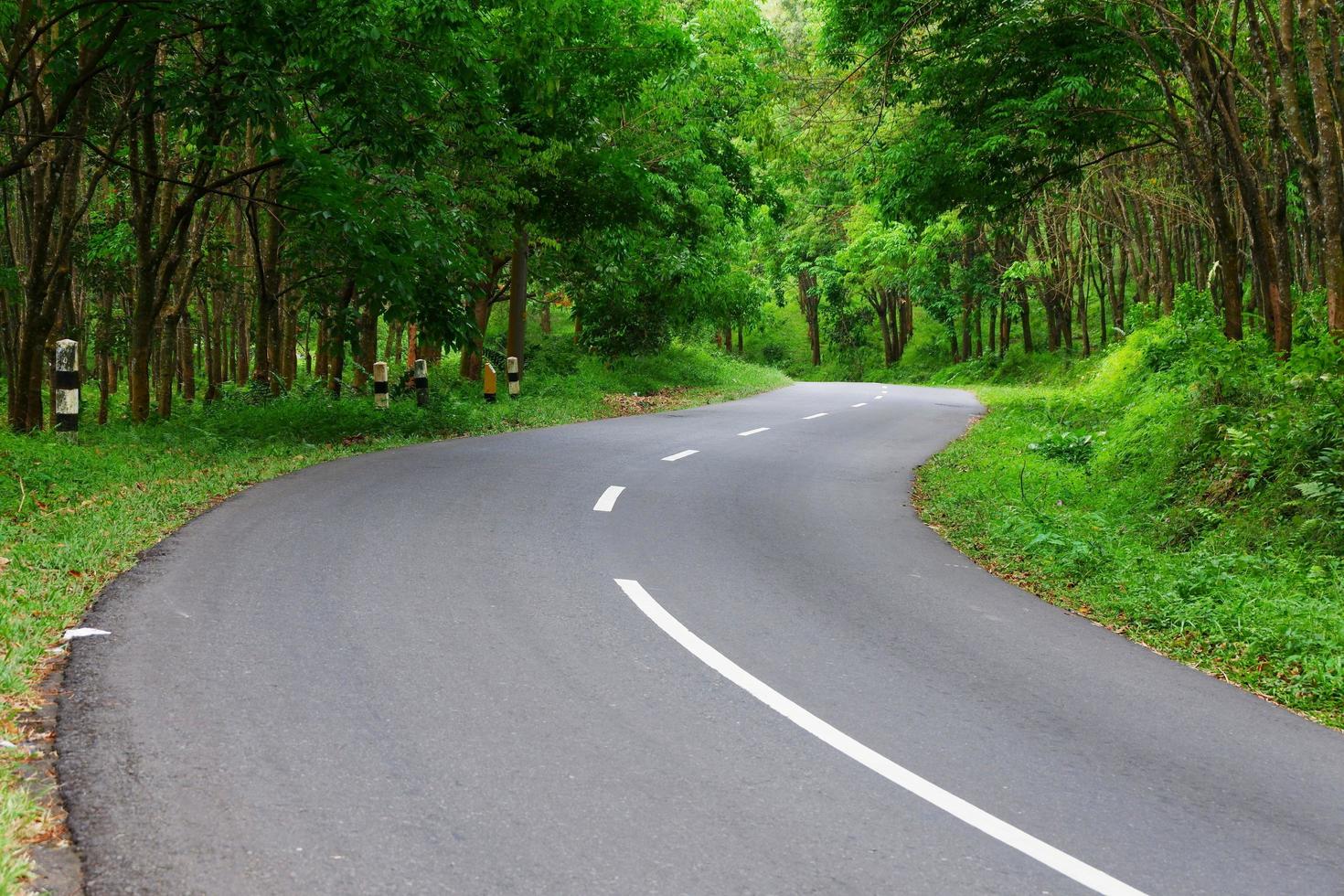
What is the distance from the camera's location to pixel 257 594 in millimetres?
6469

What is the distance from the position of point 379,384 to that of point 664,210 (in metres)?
7.80

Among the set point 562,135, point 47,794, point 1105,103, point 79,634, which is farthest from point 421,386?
point 47,794

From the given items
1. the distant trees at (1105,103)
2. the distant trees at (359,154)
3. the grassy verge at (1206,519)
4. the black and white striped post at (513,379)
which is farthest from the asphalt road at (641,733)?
the black and white striped post at (513,379)

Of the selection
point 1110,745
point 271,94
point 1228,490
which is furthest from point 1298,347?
point 271,94

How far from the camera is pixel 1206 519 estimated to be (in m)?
9.25

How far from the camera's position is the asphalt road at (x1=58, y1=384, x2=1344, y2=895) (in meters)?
3.48

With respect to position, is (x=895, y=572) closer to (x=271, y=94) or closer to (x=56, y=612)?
(x=56, y=612)

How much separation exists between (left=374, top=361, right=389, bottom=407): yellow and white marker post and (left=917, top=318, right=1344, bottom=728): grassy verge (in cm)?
909

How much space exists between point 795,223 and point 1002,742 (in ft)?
167

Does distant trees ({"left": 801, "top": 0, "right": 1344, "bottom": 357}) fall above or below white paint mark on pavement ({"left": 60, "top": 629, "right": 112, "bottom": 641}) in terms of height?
Answer: above

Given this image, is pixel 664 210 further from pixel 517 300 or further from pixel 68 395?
pixel 68 395

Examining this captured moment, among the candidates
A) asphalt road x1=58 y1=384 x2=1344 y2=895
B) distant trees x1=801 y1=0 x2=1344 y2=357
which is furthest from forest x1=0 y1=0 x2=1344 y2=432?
asphalt road x1=58 y1=384 x2=1344 y2=895

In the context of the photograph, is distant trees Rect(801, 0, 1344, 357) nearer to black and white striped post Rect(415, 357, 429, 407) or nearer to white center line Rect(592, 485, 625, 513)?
white center line Rect(592, 485, 625, 513)

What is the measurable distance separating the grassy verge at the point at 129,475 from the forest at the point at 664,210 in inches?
2.1
